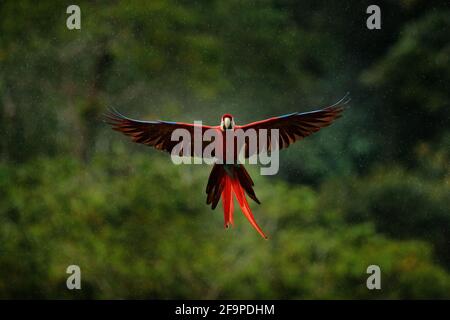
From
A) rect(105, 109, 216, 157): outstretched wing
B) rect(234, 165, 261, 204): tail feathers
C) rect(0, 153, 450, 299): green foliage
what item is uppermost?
rect(105, 109, 216, 157): outstretched wing

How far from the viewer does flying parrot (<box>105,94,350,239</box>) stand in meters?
3.30

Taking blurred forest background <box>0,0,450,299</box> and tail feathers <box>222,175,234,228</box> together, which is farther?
blurred forest background <box>0,0,450,299</box>

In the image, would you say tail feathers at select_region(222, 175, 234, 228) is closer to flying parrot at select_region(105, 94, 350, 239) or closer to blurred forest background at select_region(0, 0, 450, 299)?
flying parrot at select_region(105, 94, 350, 239)

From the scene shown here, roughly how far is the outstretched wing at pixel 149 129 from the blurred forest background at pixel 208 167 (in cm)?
234

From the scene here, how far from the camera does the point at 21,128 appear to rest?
6.14 meters

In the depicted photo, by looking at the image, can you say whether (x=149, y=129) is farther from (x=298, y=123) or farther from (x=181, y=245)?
(x=181, y=245)

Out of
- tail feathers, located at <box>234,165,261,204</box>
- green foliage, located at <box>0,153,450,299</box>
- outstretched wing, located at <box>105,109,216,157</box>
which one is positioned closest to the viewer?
outstretched wing, located at <box>105,109,216,157</box>

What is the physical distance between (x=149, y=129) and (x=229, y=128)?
0.35m

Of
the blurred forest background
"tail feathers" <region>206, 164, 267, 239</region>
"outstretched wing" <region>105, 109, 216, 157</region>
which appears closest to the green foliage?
the blurred forest background

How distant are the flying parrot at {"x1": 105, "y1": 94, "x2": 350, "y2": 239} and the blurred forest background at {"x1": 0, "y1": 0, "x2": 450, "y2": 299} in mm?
2243

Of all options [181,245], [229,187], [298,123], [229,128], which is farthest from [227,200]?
[181,245]

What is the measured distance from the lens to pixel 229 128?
10.9ft

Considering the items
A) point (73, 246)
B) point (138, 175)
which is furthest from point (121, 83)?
point (73, 246)

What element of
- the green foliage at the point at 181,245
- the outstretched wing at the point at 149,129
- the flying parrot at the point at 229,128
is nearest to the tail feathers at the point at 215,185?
the flying parrot at the point at 229,128
